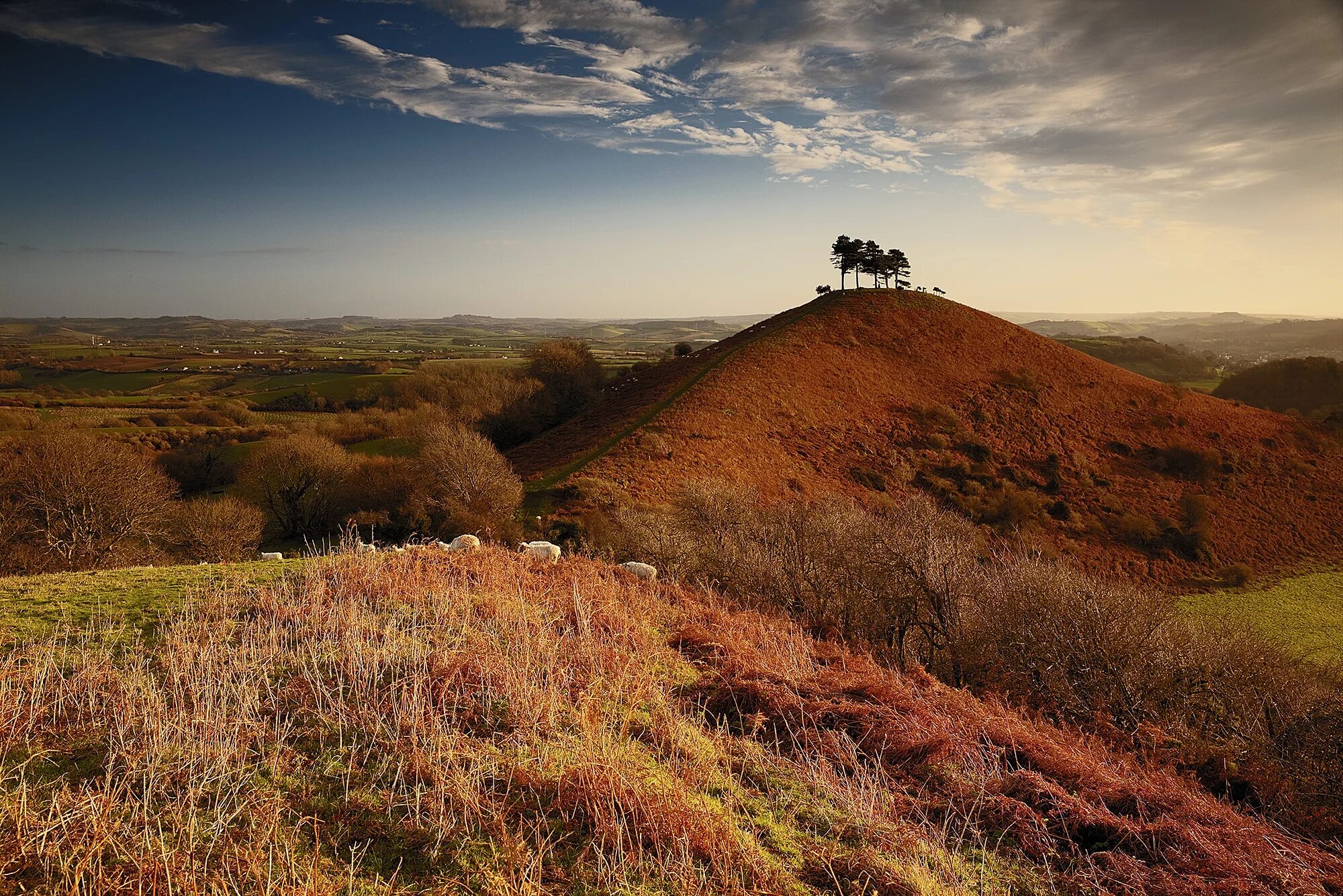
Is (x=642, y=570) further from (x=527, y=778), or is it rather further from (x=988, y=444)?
(x=988, y=444)

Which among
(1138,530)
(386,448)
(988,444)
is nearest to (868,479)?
(988,444)

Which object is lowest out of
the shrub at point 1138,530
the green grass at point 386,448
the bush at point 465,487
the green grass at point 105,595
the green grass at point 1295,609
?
the green grass at point 1295,609

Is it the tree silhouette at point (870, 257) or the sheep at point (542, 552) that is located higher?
the tree silhouette at point (870, 257)

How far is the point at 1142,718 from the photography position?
11.0m

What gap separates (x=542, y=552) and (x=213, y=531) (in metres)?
25.0

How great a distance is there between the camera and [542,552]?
13867 mm

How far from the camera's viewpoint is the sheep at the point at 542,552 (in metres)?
13.1

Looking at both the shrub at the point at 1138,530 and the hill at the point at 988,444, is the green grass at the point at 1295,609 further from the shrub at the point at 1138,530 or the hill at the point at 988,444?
the shrub at the point at 1138,530

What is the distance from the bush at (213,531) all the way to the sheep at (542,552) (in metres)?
21.7

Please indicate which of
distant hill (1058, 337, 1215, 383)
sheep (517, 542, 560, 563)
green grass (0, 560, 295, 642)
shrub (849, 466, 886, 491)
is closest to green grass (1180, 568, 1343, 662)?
shrub (849, 466, 886, 491)

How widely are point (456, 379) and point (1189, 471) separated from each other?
60404mm

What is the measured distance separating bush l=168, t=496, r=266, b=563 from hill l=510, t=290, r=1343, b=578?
15.0m

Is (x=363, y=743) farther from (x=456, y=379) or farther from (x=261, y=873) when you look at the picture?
(x=456, y=379)

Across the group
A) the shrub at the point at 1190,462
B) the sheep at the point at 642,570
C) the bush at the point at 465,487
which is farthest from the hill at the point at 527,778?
the shrub at the point at 1190,462
